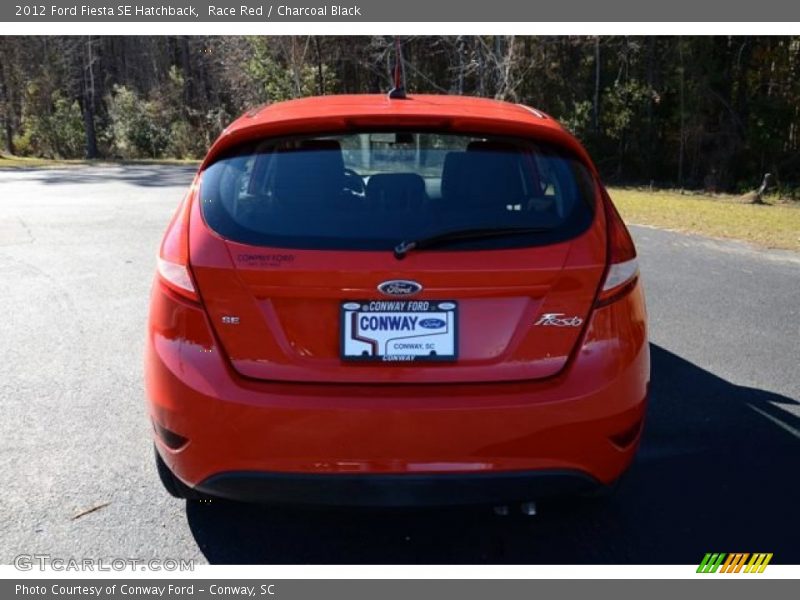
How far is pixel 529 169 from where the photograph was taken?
116 inches

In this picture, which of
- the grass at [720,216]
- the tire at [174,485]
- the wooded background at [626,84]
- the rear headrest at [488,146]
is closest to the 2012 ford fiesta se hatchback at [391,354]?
the tire at [174,485]

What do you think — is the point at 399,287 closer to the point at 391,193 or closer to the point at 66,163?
the point at 391,193

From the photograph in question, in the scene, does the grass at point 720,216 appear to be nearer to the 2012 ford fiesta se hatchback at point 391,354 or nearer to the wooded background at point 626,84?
the wooded background at point 626,84

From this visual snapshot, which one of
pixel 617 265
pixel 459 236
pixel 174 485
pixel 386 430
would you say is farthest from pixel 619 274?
pixel 174 485

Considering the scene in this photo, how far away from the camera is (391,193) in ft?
8.98

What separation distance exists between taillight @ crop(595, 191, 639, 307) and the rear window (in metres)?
0.12

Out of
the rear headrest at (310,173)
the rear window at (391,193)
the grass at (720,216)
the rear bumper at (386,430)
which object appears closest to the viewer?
the rear bumper at (386,430)

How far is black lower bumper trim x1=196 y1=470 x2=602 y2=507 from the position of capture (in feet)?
7.84

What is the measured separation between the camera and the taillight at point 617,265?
8.23ft

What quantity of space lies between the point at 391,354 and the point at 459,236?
456mm

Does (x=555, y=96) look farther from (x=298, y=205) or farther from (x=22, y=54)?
(x=22, y=54)

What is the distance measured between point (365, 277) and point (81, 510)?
1.68 metres

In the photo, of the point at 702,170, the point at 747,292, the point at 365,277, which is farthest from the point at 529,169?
the point at 702,170

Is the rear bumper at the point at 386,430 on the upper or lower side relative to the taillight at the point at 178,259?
lower
